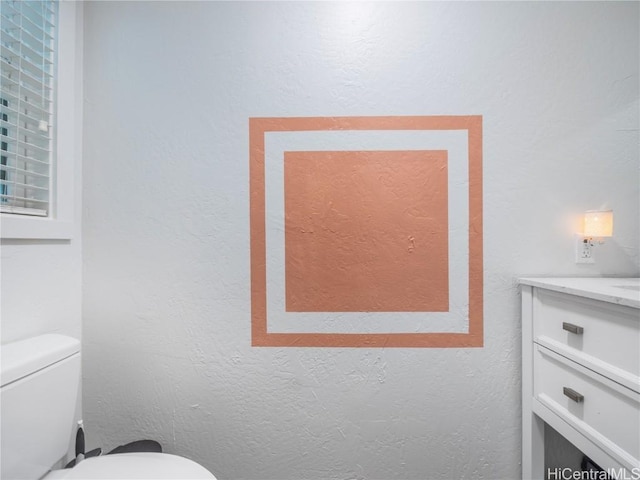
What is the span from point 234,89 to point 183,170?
0.38m

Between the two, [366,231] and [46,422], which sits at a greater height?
[366,231]

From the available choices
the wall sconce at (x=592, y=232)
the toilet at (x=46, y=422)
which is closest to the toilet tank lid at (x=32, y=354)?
the toilet at (x=46, y=422)

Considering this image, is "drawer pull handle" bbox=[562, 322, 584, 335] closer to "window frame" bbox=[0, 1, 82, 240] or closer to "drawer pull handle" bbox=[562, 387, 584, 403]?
"drawer pull handle" bbox=[562, 387, 584, 403]

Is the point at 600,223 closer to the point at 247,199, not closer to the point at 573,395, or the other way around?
the point at 573,395

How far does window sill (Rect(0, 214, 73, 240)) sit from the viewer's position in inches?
38.9

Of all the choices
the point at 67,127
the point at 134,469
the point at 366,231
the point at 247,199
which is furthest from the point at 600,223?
the point at 67,127

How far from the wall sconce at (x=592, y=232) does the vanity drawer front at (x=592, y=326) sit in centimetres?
26

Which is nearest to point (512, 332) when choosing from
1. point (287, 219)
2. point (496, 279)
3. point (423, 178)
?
point (496, 279)

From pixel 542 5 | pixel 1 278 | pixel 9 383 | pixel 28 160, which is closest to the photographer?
pixel 9 383

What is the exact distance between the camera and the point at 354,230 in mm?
1235

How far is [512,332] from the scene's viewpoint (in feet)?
4.01

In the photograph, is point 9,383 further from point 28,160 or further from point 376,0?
point 376,0

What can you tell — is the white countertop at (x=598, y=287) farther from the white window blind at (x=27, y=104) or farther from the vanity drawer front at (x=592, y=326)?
the white window blind at (x=27, y=104)

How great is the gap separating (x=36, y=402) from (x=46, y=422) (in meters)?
0.08
